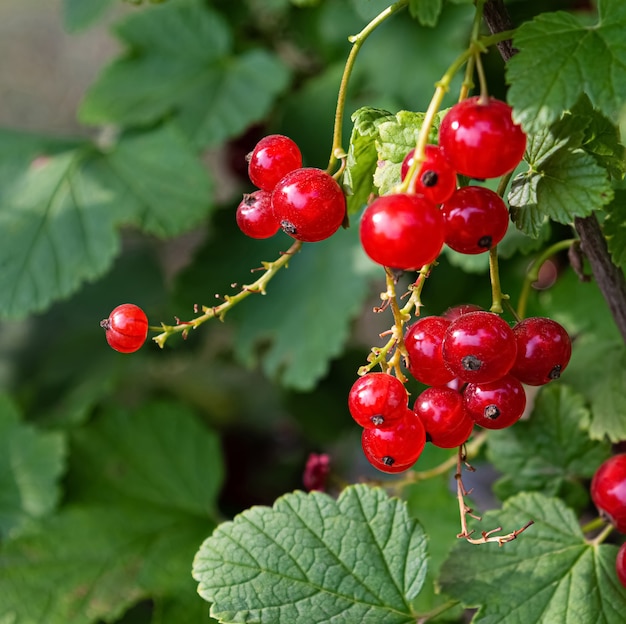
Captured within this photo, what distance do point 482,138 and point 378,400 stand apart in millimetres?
169

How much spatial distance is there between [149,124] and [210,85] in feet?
0.39

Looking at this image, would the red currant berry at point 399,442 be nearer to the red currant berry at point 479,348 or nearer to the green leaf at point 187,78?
the red currant berry at point 479,348

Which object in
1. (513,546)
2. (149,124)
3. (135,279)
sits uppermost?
(149,124)

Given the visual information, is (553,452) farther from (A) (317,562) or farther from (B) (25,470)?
(B) (25,470)

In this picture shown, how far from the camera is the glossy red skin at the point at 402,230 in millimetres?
460

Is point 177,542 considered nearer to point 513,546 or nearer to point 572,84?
point 513,546

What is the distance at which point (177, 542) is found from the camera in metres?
1.17

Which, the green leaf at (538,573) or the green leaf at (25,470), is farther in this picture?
the green leaf at (25,470)

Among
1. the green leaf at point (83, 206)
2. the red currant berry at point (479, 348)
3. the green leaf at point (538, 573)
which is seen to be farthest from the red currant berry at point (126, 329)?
the green leaf at point (83, 206)

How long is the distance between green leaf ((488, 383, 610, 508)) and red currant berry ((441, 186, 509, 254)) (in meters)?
0.34

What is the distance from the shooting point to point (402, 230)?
18.1 inches

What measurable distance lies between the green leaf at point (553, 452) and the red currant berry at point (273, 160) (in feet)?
1.25

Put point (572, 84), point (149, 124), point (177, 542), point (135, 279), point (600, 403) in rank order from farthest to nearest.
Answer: point (135, 279)
point (149, 124)
point (177, 542)
point (600, 403)
point (572, 84)

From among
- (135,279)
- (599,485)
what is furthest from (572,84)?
(135,279)
